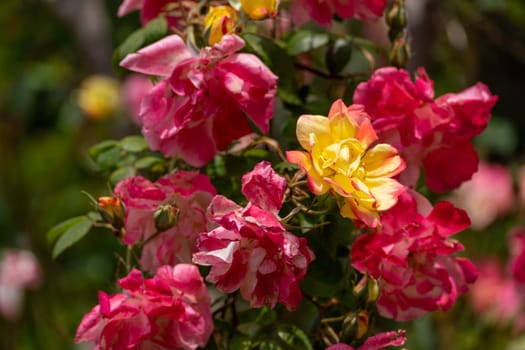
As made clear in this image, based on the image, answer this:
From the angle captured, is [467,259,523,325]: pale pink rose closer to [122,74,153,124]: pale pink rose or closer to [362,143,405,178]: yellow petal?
[122,74,153,124]: pale pink rose

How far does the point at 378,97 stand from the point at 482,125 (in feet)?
0.28

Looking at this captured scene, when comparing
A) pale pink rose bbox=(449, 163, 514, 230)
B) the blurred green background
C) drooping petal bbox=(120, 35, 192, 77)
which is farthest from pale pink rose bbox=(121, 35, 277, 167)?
pale pink rose bbox=(449, 163, 514, 230)

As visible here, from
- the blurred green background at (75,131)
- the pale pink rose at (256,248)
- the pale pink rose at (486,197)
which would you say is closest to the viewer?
the pale pink rose at (256,248)

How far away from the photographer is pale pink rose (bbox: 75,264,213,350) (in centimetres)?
64

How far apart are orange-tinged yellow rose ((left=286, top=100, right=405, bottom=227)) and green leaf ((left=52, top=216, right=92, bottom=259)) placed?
8.8 inches

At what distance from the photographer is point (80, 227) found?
76 cm

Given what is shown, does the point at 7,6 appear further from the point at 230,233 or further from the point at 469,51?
the point at 230,233

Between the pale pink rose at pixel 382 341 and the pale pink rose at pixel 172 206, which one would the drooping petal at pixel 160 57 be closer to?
the pale pink rose at pixel 172 206

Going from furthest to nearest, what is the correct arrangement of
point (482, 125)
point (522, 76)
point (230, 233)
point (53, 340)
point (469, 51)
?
point (522, 76) → point (53, 340) → point (469, 51) → point (482, 125) → point (230, 233)

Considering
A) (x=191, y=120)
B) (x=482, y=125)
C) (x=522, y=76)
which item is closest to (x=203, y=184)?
(x=191, y=120)

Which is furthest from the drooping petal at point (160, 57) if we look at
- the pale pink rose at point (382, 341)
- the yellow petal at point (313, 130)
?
the pale pink rose at point (382, 341)

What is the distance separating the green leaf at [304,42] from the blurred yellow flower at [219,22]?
9 centimetres

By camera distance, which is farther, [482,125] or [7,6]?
[7,6]

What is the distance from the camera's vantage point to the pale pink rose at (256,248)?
0.58 metres
